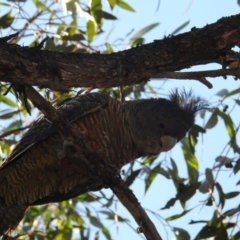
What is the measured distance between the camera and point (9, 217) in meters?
4.05

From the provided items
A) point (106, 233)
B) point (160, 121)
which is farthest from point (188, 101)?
point (106, 233)

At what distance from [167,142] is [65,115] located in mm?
741

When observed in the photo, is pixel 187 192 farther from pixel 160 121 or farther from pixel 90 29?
pixel 90 29

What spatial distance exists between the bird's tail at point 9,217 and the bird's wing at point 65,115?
0.96ft

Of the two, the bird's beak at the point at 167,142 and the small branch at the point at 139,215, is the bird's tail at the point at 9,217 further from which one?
the small branch at the point at 139,215

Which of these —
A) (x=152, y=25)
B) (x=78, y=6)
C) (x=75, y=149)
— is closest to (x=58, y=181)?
(x=75, y=149)

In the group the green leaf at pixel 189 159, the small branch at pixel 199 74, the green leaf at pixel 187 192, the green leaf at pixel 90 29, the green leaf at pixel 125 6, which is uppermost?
the green leaf at pixel 125 6

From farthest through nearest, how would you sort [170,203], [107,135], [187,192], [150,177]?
[150,177] → [187,192] → [170,203] → [107,135]

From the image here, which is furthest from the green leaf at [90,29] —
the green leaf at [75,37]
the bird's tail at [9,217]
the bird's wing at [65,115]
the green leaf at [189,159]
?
the bird's tail at [9,217]

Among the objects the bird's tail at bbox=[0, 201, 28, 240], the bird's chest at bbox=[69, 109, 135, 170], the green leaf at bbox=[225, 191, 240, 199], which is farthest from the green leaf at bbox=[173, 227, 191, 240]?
the bird's tail at bbox=[0, 201, 28, 240]

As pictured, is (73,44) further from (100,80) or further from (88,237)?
(100,80)

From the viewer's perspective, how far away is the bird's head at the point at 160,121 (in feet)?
13.8

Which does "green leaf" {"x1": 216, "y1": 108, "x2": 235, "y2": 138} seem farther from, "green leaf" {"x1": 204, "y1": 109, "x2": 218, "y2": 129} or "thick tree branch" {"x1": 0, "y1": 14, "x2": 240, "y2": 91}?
"thick tree branch" {"x1": 0, "y1": 14, "x2": 240, "y2": 91}

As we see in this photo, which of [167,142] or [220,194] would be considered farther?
[220,194]
